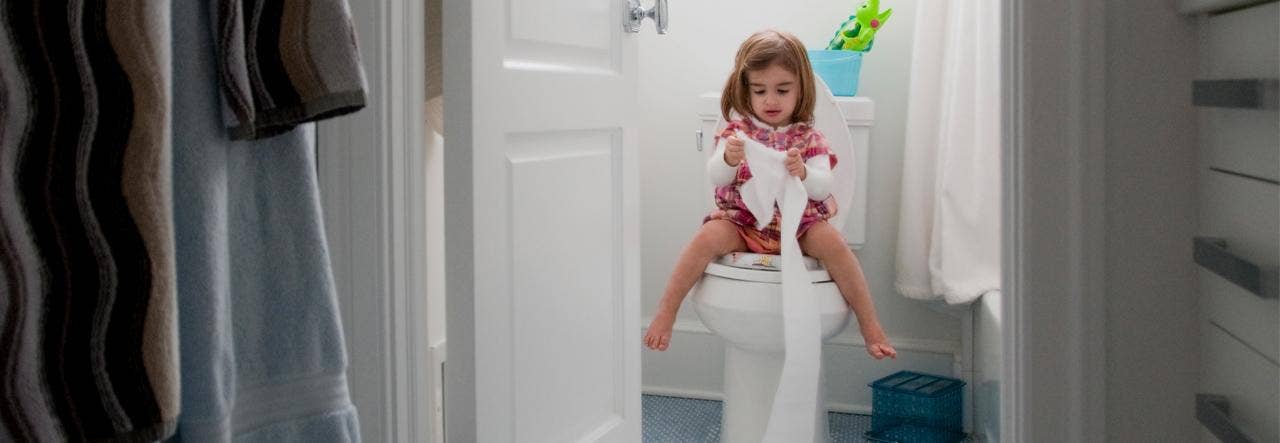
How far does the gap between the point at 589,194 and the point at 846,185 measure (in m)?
0.70

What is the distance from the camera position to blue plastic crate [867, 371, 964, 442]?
2529 millimetres

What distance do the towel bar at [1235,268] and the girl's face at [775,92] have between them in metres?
1.34

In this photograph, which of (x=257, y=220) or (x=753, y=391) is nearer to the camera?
(x=257, y=220)

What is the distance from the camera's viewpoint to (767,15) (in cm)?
284

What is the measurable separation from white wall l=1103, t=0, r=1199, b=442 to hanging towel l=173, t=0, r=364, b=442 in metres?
0.72

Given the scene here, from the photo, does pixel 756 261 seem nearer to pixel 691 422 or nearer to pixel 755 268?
pixel 755 268

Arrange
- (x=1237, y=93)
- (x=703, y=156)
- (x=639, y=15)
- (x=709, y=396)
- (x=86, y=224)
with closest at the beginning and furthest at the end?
(x=86, y=224) < (x=1237, y=93) < (x=639, y=15) < (x=703, y=156) < (x=709, y=396)

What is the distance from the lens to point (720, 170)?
8.04ft

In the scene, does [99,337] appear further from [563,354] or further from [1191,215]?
[563,354]

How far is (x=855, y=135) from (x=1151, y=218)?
145 centimetres

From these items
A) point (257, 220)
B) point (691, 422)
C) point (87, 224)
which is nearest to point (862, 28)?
point (691, 422)

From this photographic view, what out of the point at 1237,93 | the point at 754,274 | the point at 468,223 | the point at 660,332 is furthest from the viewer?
the point at 660,332

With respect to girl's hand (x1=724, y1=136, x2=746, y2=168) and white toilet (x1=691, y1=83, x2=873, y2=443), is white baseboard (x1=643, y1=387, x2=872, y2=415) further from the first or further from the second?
girl's hand (x1=724, y1=136, x2=746, y2=168)

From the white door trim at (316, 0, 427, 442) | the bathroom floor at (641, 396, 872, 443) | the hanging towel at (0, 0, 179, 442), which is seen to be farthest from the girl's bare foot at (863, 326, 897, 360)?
the hanging towel at (0, 0, 179, 442)
